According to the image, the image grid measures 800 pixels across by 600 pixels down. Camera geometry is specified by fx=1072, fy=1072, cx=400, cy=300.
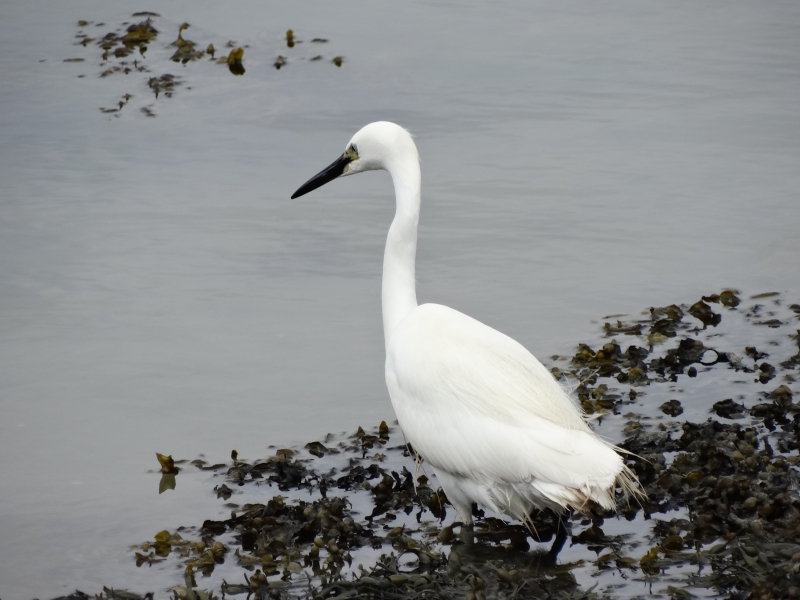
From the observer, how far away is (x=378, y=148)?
618 centimetres

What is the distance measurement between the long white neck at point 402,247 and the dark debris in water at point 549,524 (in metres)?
0.94

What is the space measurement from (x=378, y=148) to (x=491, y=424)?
74.0 inches

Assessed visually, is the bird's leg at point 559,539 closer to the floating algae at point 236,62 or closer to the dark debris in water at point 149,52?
the dark debris in water at point 149,52

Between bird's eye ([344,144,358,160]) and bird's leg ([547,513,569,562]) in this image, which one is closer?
bird's leg ([547,513,569,562])

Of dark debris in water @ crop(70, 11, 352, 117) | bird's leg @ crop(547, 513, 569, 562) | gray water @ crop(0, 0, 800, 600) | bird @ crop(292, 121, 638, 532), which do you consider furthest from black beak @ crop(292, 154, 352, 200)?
dark debris in water @ crop(70, 11, 352, 117)

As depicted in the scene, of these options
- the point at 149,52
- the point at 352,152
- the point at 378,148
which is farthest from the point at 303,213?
the point at 149,52

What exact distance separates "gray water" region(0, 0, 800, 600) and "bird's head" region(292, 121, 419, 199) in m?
1.71

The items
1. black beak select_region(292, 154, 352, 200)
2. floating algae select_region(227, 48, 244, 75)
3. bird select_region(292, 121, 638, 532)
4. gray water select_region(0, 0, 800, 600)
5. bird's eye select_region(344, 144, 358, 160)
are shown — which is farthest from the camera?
floating algae select_region(227, 48, 244, 75)

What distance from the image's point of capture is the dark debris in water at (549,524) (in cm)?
489

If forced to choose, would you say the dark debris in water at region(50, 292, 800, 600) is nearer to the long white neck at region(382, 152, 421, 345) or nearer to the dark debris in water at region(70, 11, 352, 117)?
the long white neck at region(382, 152, 421, 345)

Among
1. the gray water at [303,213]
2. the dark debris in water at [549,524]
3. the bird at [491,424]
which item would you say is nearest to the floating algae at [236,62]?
the gray water at [303,213]

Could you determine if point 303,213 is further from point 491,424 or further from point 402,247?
point 491,424

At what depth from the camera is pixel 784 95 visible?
13266 mm

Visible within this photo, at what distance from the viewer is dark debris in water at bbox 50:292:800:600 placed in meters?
4.89
